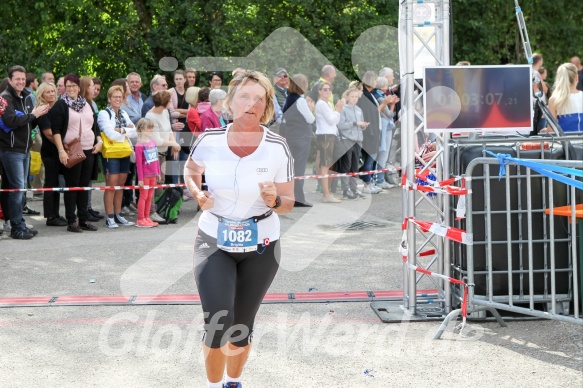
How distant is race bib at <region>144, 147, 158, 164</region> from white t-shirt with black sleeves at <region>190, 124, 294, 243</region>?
6.96m

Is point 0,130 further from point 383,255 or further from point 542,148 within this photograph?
point 542,148

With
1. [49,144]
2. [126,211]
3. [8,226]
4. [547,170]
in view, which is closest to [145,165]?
[49,144]

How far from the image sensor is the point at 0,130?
445 inches

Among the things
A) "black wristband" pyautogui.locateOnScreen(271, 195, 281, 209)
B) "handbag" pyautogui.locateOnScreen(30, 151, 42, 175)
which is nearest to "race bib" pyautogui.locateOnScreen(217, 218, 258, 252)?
"black wristband" pyautogui.locateOnScreen(271, 195, 281, 209)

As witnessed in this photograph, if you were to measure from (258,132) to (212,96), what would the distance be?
7928 millimetres

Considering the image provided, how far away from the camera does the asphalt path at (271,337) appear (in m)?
6.05

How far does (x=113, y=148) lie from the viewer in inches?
484

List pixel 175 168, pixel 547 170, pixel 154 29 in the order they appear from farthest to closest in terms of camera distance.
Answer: pixel 154 29
pixel 175 168
pixel 547 170

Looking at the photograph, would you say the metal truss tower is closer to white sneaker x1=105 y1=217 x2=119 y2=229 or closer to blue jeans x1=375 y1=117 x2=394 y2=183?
white sneaker x1=105 y1=217 x2=119 y2=229

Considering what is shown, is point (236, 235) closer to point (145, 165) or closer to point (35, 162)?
point (145, 165)

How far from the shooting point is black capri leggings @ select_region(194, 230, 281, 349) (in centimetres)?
520

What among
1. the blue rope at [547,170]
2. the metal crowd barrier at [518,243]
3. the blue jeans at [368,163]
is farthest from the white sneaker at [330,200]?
the blue rope at [547,170]

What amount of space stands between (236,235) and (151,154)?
7298 mm

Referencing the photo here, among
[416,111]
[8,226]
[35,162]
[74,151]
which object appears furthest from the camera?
[35,162]
